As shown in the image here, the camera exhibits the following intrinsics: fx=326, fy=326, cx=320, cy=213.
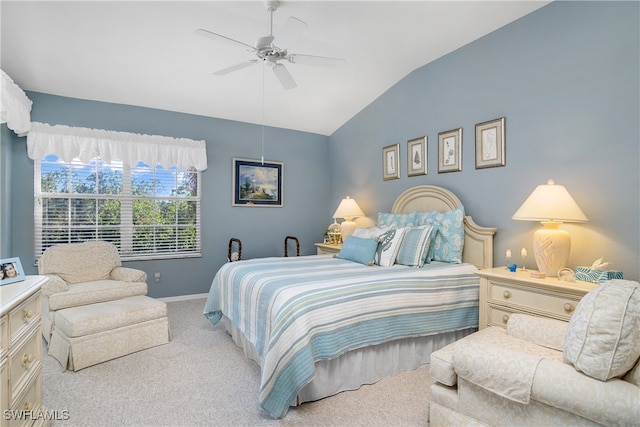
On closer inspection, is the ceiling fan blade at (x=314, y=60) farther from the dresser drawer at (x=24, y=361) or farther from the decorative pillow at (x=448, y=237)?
the dresser drawer at (x=24, y=361)

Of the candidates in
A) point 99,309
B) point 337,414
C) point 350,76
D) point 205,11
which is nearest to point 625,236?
point 337,414

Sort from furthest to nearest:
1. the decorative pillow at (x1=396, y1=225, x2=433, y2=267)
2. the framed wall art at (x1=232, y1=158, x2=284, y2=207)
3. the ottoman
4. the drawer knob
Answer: the framed wall art at (x1=232, y1=158, x2=284, y2=207) → the decorative pillow at (x1=396, y1=225, x2=433, y2=267) → the ottoman → the drawer knob

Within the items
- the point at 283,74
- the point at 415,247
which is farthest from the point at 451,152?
the point at 283,74

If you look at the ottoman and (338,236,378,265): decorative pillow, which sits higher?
(338,236,378,265): decorative pillow

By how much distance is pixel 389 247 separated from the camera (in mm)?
3145

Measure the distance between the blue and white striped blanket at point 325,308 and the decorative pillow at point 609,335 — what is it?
1.16 meters

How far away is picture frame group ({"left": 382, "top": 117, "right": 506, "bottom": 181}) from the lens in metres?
3.15

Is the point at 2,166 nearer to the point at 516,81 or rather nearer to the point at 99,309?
the point at 99,309

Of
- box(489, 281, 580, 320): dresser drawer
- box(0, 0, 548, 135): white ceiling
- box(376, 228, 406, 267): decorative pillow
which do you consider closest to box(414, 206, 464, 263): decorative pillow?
box(376, 228, 406, 267): decorative pillow

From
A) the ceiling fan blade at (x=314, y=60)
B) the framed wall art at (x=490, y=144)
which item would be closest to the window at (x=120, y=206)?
the ceiling fan blade at (x=314, y=60)

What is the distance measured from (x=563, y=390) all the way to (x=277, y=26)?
3.22 meters

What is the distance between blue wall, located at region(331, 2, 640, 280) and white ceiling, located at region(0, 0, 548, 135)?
0.92ft

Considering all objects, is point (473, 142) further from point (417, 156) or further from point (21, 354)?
point (21, 354)

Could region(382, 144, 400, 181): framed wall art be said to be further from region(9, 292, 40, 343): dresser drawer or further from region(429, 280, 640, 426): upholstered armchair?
region(9, 292, 40, 343): dresser drawer
